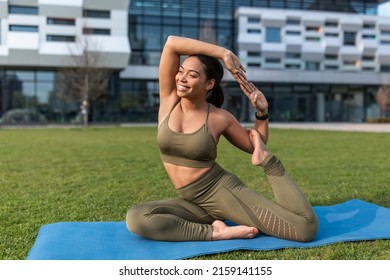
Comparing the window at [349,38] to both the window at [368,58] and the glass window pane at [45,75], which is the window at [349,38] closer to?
the window at [368,58]

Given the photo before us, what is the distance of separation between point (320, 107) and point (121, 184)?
38599 mm

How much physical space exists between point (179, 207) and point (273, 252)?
0.99 m

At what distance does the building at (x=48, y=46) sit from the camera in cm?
3055

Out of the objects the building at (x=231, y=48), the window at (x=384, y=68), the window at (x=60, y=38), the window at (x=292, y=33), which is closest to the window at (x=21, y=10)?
the building at (x=231, y=48)

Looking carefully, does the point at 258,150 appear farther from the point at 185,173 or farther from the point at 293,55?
the point at 293,55

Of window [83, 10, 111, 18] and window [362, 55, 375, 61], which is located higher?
window [83, 10, 111, 18]

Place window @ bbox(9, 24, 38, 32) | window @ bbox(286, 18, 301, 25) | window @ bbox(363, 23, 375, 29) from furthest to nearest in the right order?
window @ bbox(363, 23, 375, 29) → window @ bbox(286, 18, 301, 25) → window @ bbox(9, 24, 38, 32)

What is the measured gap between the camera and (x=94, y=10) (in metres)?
32.1

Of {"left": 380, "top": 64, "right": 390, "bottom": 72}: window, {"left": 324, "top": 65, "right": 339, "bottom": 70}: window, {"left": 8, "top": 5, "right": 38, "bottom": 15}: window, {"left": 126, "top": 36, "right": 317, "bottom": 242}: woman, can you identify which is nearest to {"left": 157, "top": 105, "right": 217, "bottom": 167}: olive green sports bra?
{"left": 126, "top": 36, "right": 317, "bottom": 242}: woman

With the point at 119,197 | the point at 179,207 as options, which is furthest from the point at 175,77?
the point at 119,197

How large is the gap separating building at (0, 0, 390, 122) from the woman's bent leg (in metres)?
28.6

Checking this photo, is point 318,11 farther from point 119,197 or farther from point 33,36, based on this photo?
point 119,197

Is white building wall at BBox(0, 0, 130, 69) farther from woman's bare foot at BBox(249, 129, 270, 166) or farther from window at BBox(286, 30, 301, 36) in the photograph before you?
woman's bare foot at BBox(249, 129, 270, 166)

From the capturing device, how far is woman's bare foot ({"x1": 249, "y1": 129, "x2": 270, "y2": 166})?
151 inches
